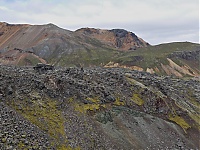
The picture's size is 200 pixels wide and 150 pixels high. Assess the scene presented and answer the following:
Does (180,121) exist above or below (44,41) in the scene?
below

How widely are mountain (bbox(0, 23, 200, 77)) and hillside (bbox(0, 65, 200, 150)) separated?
80242mm

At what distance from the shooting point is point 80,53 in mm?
159125

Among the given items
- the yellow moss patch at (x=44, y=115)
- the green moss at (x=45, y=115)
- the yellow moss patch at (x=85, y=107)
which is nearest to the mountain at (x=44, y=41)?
the yellow moss patch at (x=85, y=107)

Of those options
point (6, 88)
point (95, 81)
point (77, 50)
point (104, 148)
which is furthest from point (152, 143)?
point (77, 50)

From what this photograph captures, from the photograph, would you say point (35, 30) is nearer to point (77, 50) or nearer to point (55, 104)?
point (77, 50)

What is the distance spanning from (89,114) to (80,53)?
125381 mm

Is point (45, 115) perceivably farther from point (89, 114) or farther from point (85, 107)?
point (85, 107)

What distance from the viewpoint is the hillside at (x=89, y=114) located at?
2814 cm

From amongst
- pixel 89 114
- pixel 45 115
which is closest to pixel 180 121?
pixel 89 114

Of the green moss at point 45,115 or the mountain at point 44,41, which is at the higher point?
the mountain at point 44,41

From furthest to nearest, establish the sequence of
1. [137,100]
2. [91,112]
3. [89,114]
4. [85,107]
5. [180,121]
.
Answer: [137,100] → [180,121] → [85,107] → [91,112] → [89,114]

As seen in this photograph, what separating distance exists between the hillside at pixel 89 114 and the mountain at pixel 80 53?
80.2m

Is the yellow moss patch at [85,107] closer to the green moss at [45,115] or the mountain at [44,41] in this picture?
the green moss at [45,115]

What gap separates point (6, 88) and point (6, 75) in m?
2.96
